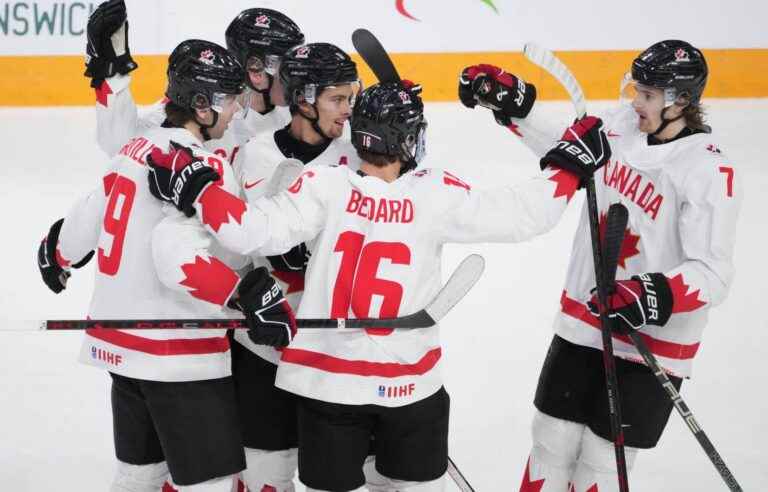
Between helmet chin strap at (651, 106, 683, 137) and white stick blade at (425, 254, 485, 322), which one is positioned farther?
helmet chin strap at (651, 106, 683, 137)

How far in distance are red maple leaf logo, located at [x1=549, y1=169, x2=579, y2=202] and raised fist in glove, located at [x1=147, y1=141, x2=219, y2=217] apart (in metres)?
0.74

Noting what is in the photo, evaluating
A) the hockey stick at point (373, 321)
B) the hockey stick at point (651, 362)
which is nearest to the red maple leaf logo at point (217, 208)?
the hockey stick at point (373, 321)

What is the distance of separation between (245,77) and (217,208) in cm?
63

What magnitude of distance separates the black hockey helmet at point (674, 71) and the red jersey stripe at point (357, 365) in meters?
0.87

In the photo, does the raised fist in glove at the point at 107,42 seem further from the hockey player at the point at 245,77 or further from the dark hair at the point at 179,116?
the dark hair at the point at 179,116

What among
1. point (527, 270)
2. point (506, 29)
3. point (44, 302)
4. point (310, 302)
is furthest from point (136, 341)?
point (506, 29)

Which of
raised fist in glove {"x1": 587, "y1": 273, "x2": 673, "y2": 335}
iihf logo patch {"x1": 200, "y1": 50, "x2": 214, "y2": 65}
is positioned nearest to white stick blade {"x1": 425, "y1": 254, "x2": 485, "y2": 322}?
raised fist in glove {"x1": 587, "y1": 273, "x2": 673, "y2": 335}

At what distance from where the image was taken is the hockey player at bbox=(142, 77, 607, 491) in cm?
231

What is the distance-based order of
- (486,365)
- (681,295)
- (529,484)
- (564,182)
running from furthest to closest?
(486,365) < (529,484) < (681,295) < (564,182)

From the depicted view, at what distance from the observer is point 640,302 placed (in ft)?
8.34

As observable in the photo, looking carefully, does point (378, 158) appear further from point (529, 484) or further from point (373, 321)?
point (529, 484)

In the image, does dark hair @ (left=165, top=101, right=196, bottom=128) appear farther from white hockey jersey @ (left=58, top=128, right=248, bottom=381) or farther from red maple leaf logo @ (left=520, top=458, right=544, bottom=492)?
red maple leaf logo @ (left=520, top=458, right=544, bottom=492)

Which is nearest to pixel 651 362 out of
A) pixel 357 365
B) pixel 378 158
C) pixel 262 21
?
pixel 357 365

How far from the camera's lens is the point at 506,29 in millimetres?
7402
